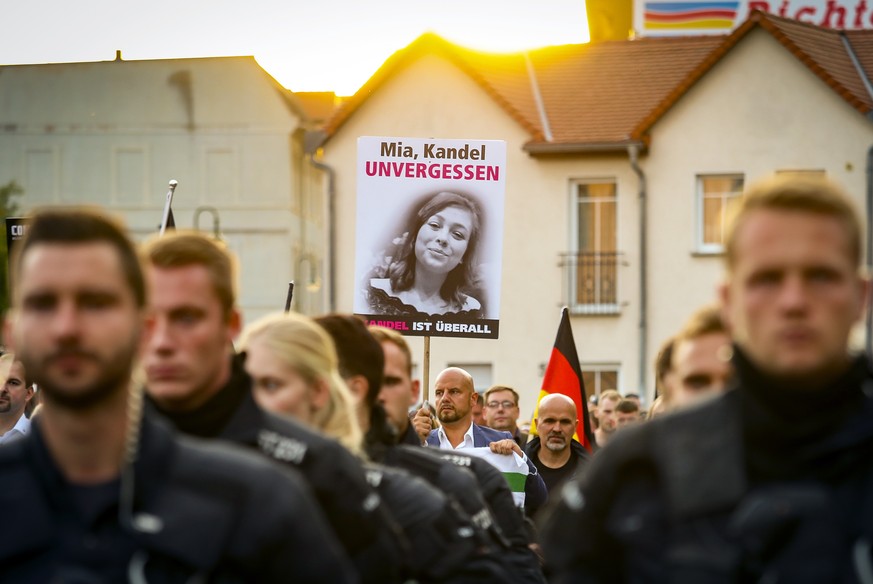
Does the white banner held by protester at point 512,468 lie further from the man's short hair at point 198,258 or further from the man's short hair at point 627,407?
the man's short hair at point 198,258

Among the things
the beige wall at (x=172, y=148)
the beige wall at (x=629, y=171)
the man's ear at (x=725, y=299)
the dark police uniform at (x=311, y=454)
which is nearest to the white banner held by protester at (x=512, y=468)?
the dark police uniform at (x=311, y=454)

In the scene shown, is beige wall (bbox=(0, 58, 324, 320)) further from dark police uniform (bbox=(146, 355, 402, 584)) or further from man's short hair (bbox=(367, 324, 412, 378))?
dark police uniform (bbox=(146, 355, 402, 584))

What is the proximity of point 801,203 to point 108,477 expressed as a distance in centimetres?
151

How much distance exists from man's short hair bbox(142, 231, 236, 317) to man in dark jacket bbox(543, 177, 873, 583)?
1655 millimetres

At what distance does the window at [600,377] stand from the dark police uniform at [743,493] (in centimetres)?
2833

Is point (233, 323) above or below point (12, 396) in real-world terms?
above

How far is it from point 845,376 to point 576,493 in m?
0.61

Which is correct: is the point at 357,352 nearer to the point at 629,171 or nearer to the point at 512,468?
the point at 512,468

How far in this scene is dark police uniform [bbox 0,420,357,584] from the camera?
11.1ft

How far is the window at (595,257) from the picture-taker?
31953 millimetres

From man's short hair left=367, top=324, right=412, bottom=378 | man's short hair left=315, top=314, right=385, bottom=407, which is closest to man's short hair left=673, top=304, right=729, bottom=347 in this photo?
man's short hair left=315, top=314, right=385, bottom=407

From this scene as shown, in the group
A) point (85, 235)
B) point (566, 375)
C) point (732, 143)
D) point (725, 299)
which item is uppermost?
point (732, 143)

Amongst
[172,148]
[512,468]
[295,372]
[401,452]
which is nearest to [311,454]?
[295,372]

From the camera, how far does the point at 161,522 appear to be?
3.39 meters
